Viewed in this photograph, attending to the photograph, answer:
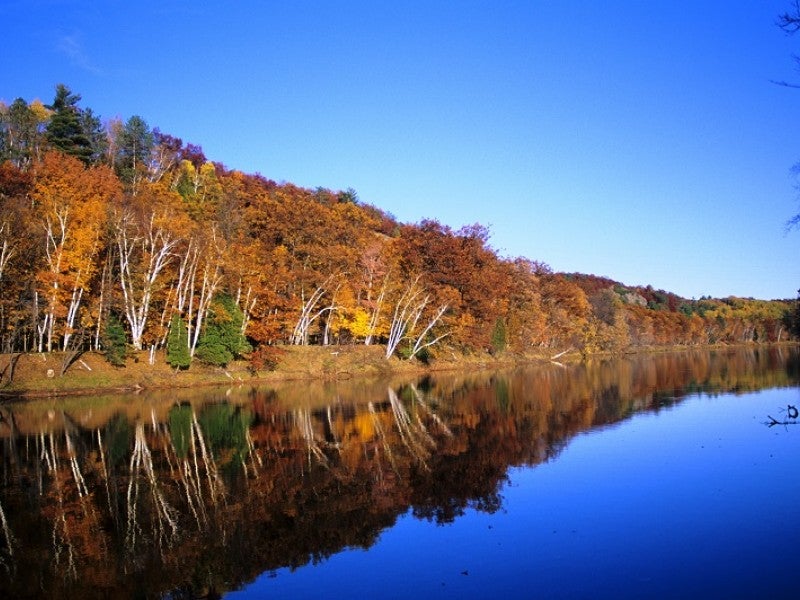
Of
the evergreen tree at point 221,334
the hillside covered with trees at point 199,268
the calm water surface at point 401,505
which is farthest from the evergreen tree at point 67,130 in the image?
the calm water surface at point 401,505

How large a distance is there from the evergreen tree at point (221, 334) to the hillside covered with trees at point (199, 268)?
0.10 metres

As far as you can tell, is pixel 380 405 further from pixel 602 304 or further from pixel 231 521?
pixel 602 304

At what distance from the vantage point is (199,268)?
44719 mm

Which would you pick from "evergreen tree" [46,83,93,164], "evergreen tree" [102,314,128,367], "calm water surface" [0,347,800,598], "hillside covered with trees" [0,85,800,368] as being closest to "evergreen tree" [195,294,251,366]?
"hillside covered with trees" [0,85,800,368]

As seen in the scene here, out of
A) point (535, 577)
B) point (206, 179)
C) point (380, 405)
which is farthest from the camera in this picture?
point (206, 179)

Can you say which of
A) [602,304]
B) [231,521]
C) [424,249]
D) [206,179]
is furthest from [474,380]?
[602,304]

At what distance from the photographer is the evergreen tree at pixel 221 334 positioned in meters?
42.2

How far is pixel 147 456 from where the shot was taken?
18531mm

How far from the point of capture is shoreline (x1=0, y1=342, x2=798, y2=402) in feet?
112

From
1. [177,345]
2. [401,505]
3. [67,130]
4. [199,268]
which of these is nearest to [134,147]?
[67,130]

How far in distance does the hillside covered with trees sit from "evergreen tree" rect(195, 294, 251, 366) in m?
0.10

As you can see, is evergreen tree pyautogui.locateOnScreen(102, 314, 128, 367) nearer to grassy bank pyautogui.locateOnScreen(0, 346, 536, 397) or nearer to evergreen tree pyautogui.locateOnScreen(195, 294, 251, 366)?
grassy bank pyautogui.locateOnScreen(0, 346, 536, 397)

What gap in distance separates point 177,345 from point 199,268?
6936 mm

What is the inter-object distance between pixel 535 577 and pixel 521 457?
9086 mm
